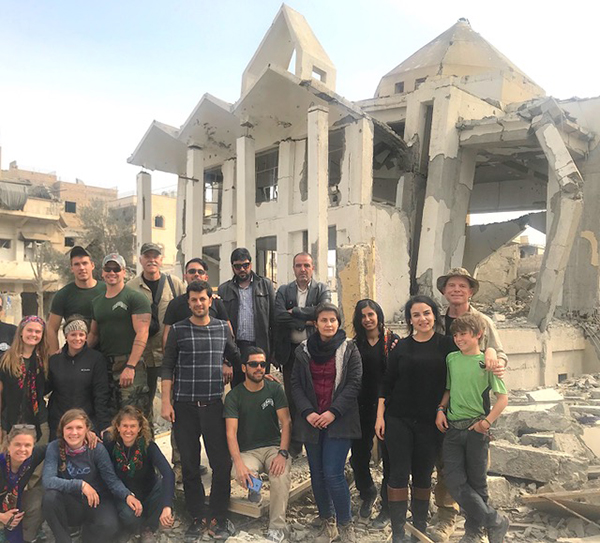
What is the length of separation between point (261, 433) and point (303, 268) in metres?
1.50

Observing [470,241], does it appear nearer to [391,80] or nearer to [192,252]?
[391,80]

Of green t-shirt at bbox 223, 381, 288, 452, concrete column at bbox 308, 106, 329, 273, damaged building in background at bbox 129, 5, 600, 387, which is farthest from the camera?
damaged building in background at bbox 129, 5, 600, 387

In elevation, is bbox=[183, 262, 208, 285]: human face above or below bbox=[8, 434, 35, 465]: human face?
above

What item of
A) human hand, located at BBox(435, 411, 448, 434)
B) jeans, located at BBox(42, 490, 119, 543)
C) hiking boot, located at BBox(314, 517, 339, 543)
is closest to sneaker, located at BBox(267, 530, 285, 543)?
hiking boot, located at BBox(314, 517, 339, 543)

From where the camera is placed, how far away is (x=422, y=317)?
3.71m

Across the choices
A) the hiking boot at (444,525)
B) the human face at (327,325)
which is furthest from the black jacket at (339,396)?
the hiking boot at (444,525)

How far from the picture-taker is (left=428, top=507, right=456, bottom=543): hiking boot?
3977 millimetres

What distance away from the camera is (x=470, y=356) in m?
3.62

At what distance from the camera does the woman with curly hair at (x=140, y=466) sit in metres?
3.87

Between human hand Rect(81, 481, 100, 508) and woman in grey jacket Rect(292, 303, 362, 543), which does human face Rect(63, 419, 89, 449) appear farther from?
woman in grey jacket Rect(292, 303, 362, 543)

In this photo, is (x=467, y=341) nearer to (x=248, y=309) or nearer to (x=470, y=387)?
(x=470, y=387)

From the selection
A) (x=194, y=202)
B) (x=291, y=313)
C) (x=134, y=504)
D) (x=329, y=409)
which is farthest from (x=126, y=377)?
(x=194, y=202)

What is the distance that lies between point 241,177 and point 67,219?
1062 inches

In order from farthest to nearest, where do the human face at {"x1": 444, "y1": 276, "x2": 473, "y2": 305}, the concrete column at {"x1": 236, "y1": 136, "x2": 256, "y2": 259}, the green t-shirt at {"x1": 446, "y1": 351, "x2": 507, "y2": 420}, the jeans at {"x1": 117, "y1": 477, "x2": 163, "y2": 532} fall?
the concrete column at {"x1": 236, "y1": 136, "x2": 256, "y2": 259}, the human face at {"x1": 444, "y1": 276, "x2": 473, "y2": 305}, the jeans at {"x1": 117, "y1": 477, "x2": 163, "y2": 532}, the green t-shirt at {"x1": 446, "y1": 351, "x2": 507, "y2": 420}
